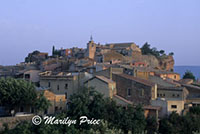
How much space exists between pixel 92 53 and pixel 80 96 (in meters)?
28.5

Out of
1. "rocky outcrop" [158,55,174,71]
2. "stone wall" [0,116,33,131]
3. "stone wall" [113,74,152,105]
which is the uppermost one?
"rocky outcrop" [158,55,174,71]

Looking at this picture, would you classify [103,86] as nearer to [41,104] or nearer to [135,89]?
[135,89]

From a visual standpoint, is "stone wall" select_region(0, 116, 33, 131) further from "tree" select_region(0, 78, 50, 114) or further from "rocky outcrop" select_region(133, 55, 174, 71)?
"rocky outcrop" select_region(133, 55, 174, 71)

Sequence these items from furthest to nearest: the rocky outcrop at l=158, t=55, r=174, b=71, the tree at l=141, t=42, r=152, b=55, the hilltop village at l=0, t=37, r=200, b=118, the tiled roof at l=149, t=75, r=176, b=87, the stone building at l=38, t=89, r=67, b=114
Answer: the tree at l=141, t=42, r=152, b=55, the rocky outcrop at l=158, t=55, r=174, b=71, the tiled roof at l=149, t=75, r=176, b=87, the stone building at l=38, t=89, r=67, b=114, the hilltop village at l=0, t=37, r=200, b=118

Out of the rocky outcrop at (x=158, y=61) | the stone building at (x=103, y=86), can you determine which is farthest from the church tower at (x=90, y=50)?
the stone building at (x=103, y=86)

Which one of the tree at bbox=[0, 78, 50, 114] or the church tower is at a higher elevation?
the church tower

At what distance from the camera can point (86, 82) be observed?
3331cm

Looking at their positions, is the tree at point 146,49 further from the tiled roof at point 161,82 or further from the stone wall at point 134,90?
the stone wall at point 134,90

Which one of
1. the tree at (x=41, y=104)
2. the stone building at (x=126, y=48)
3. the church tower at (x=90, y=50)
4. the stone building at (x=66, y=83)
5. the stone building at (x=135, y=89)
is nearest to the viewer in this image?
the tree at (x=41, y=104)

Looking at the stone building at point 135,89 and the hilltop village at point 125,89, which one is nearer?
the hilltop village at point 125,89

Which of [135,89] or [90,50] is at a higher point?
[90,50]

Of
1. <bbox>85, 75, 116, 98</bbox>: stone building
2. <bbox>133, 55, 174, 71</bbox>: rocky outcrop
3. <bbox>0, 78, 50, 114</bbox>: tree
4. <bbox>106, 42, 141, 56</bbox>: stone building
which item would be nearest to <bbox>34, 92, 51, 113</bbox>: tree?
<bbox>0, 78, 50, 114</bbox>: tree

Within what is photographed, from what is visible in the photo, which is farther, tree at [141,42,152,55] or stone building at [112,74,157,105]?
tree at [141,42,152,55]

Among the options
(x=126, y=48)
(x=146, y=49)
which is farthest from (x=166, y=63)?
(x=146, y=49)
